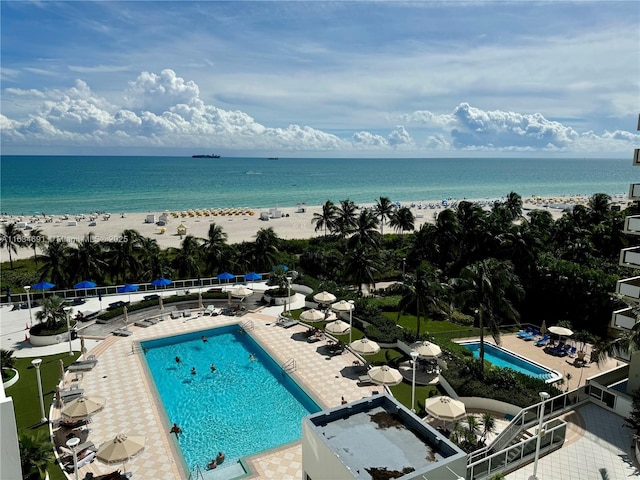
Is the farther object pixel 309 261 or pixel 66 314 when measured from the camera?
pixel 309 261

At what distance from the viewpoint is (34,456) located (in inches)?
567

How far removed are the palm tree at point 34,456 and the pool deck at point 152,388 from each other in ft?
12.5

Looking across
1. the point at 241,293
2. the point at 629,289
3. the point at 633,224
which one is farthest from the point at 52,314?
the point at 633,224

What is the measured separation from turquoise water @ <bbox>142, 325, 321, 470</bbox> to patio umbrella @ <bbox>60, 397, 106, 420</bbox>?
3.54m

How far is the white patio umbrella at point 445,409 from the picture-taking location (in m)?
19.7

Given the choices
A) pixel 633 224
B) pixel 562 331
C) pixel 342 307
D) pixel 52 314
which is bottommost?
pixel 562 331

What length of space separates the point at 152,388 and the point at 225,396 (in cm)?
413

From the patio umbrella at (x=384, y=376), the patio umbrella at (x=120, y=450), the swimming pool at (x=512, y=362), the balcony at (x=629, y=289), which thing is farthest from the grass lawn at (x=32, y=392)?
the swimming pool at (x=512, y=362)

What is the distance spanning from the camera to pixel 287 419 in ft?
74.7

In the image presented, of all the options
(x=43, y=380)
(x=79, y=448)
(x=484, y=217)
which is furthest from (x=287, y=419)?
(x=484, y=217)

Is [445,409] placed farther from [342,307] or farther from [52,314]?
[52,314]

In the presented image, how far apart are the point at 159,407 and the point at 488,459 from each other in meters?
16.2

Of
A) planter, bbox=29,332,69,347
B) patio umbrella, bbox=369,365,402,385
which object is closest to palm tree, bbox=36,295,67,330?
planter, bbox=29,332,69,347

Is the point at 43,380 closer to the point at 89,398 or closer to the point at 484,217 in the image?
the point at 89,398
